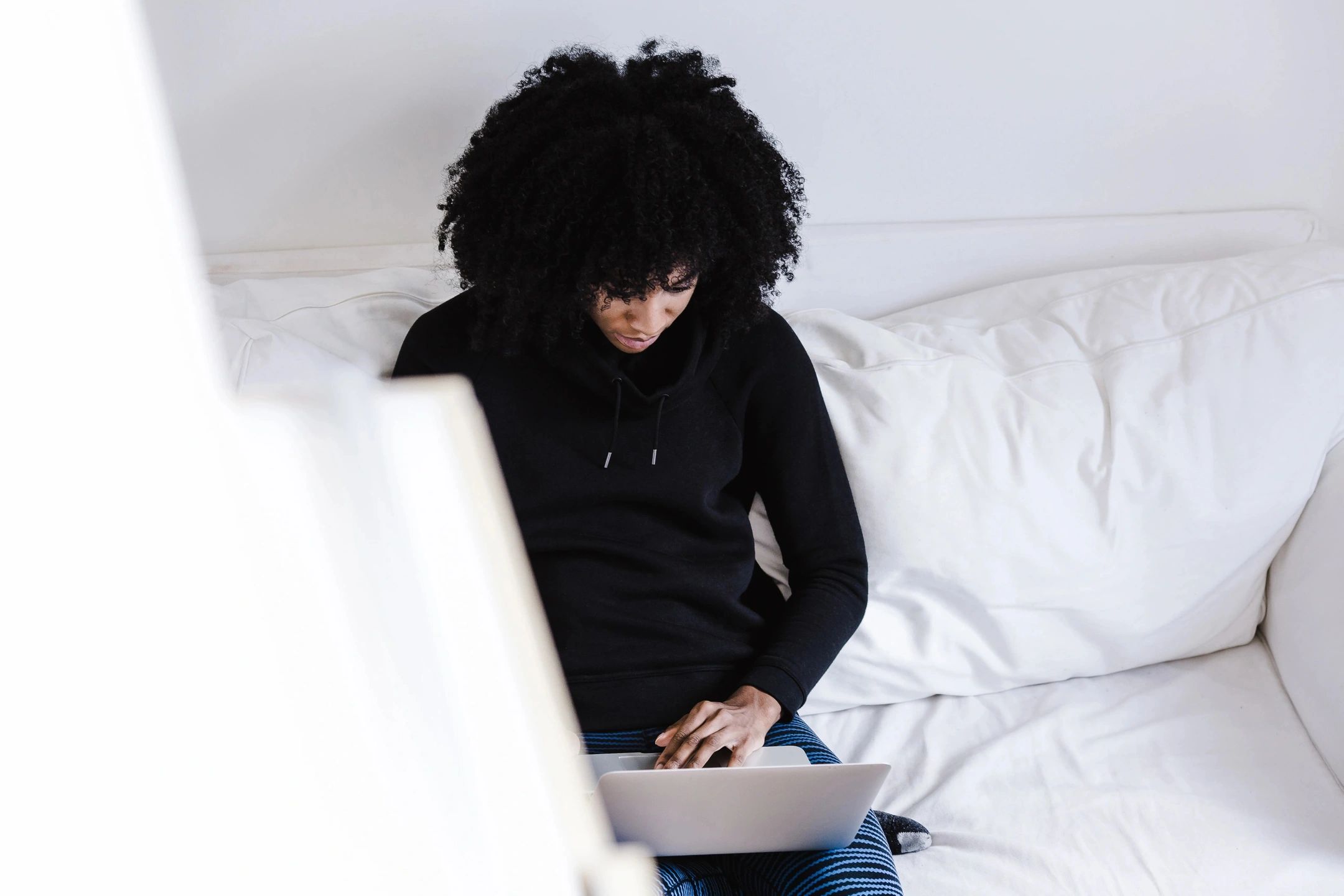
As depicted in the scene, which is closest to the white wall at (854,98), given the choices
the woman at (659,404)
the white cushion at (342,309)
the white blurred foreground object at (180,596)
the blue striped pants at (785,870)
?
the white cushion at (342,309)

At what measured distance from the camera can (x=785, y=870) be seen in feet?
2.98

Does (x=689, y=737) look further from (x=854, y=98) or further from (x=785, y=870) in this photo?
(x=854, y=98)

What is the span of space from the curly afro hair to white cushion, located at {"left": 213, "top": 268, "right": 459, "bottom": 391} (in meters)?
0.17

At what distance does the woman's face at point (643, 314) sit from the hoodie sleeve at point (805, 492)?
0.46 feet

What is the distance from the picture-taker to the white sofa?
3.80 feet

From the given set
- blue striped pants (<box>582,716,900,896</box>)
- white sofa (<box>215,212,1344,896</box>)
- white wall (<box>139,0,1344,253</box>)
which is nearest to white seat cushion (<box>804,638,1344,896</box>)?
white sofa (<box>215,212,1344,896</box>)

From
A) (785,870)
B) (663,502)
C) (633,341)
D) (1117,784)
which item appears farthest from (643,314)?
(1117,784)

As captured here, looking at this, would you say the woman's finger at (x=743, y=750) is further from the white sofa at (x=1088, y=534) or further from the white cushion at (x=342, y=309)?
the white cushion at (x=342, y=309)

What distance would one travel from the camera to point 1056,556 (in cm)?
120

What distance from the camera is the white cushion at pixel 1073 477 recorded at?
46.8 inches

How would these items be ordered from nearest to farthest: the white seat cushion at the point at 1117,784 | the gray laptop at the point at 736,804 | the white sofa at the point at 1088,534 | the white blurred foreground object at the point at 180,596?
the white blurred foreground object at the point at 180,596
the gray laptop at the point at 736,804
the white seat cushion at the point at 1117,784
the white sofa at the point at 1088,534

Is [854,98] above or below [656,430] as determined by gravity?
above

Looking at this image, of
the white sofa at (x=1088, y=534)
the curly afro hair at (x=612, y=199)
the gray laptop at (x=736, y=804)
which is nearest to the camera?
the gray laptop at (x=736, y=804)

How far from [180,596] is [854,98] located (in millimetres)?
1299
